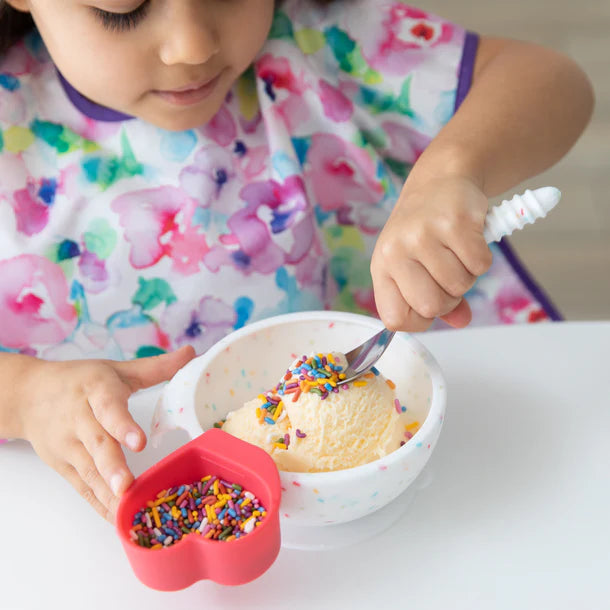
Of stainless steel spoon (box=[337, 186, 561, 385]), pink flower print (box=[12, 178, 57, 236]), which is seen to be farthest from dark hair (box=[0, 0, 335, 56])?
stainless steel spoon (box=[337, 186, 561, 385])

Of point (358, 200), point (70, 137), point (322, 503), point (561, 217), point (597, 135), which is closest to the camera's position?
point (322, 503)

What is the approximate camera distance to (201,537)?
53 centimetres

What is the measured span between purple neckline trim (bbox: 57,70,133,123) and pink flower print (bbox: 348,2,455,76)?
32 centimetres

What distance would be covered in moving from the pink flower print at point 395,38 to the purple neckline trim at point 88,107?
1.06ft

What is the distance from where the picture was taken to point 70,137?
0.98 metres

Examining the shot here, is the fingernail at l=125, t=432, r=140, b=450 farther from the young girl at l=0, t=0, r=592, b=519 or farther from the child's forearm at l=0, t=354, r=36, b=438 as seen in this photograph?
the young girl at l=0, t=0, r=592, b=519

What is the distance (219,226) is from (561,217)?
128cm

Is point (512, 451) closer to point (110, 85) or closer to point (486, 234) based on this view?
point (486, 234)

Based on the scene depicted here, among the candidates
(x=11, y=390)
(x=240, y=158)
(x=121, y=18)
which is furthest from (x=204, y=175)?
(x=11, y=390)

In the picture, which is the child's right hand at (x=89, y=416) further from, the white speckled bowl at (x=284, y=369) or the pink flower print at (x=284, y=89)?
the pink flower print at (x=284, y=89)

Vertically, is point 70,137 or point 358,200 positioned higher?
point 70,137

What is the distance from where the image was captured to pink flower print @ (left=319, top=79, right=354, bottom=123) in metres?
1.03

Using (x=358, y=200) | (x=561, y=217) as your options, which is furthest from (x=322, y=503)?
(x=561, y=217)

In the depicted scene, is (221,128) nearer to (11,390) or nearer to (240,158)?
(240,158)
